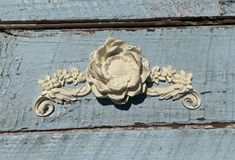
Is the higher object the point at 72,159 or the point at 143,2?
the point at 143,2

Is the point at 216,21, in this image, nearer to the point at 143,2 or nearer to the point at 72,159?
the point at 143,2

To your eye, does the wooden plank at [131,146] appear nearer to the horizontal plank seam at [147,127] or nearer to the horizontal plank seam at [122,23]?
the horizontal plank seam at [147,127]

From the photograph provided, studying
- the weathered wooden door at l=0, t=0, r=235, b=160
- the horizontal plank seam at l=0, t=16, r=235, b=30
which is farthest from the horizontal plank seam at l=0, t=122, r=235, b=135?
the horizontal plank seam at l=0, t=16, r=235, b=30

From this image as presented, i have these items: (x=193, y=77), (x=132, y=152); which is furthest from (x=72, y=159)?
(x=193, y=77)

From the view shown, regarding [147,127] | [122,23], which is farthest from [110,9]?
[147,127]

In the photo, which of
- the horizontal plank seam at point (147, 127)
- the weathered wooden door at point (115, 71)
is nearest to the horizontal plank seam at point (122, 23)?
the weathered wooden door at point (115, 71)

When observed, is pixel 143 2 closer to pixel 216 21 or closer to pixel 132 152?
pixel 216 21

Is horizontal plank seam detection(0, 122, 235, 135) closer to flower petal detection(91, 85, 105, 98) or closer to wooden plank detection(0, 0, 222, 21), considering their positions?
flower petal detection(91, 85, 105, 98)
